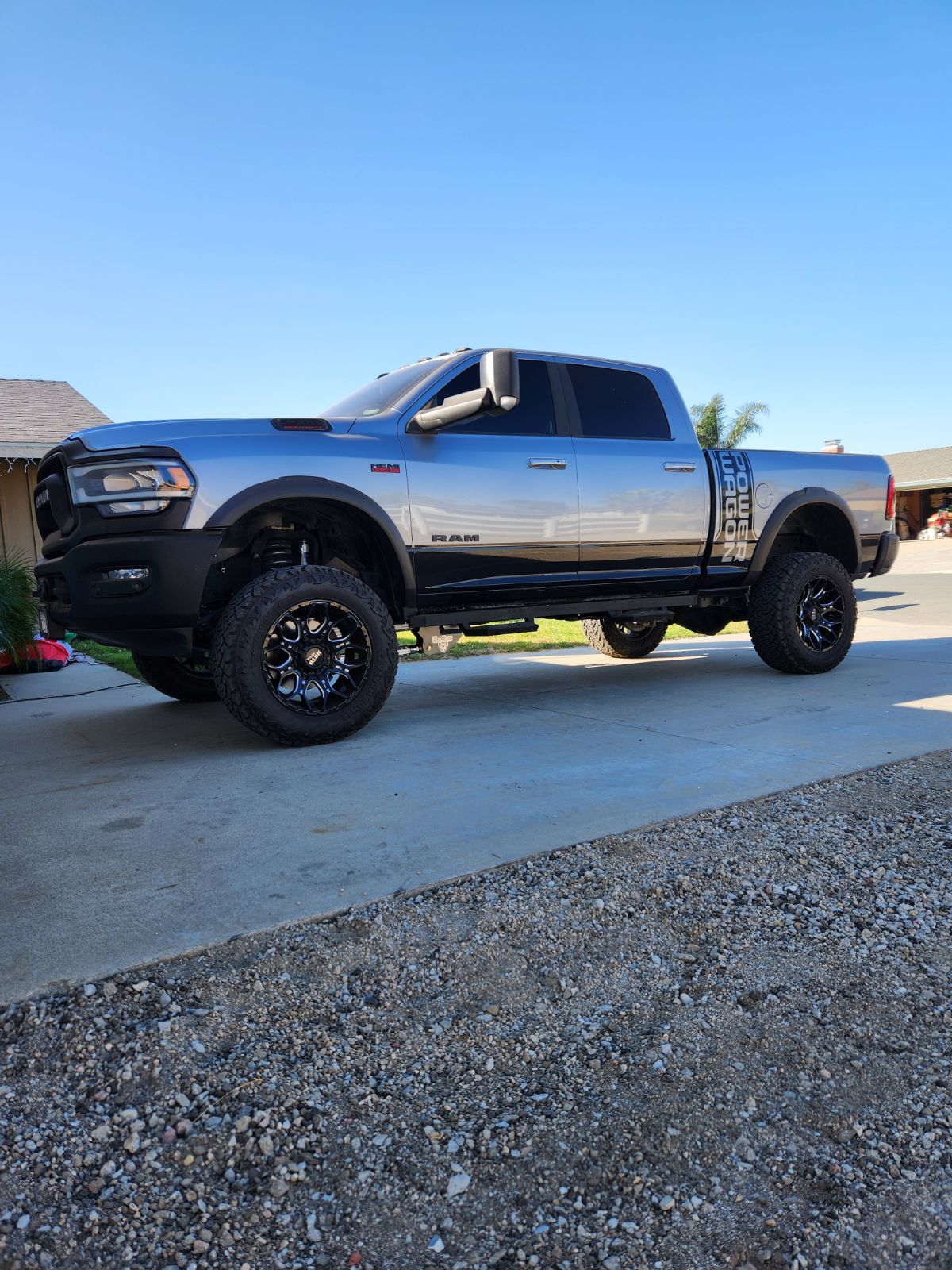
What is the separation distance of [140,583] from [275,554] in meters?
0.82

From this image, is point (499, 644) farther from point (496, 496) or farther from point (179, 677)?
point (496, 496)

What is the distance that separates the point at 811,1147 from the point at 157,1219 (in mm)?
1128

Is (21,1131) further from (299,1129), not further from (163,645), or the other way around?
(163,645)

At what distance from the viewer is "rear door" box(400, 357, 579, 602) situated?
4824 millimetres

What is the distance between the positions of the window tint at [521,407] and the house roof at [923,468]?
116 ft

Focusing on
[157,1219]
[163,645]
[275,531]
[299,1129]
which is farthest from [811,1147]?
[275,531]

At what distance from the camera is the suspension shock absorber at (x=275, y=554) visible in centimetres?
474

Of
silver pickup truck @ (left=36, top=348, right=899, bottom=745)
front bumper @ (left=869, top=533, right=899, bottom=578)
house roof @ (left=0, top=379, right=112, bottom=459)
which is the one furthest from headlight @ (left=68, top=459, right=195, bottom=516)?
house roof @ (left=0, top=379, right=112, bottom=459)

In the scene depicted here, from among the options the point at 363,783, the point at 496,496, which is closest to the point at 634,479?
the point at 496,496

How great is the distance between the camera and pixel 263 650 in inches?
168

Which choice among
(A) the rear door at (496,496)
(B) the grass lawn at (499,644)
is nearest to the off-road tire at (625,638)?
(B) the grass lawn at (499,644)

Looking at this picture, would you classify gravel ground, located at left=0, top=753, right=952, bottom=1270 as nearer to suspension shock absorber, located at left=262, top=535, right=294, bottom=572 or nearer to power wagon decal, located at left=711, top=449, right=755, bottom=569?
suspension shock absorber, located at left=262, top=535, right=294, bottom=572

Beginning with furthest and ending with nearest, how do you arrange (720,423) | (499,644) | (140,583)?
(720,423)
(499,644)
(140,583)

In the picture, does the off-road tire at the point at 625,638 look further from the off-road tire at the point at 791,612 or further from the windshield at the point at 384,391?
the windshield at the point at 384,391
